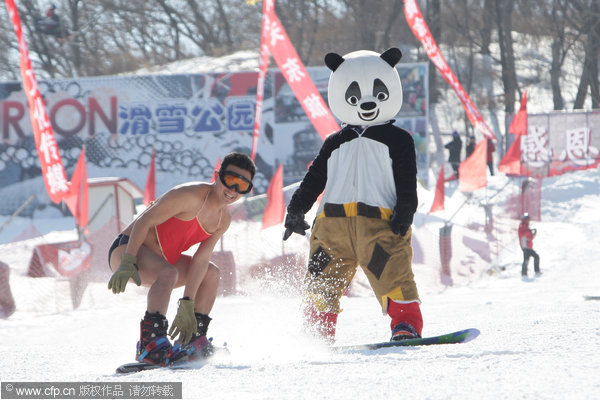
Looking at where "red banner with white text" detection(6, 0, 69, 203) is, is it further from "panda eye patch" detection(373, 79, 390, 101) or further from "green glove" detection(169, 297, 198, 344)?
"panda eye patch" detection(373, 79, 390, 101)

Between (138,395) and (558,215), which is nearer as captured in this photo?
(138,395)

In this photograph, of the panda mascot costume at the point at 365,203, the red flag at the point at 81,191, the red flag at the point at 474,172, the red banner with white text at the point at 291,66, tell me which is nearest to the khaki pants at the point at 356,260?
the panda mascot costume at the point at 365,203

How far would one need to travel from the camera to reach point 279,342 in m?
4.52

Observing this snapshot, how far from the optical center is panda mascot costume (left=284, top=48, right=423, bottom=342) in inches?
169

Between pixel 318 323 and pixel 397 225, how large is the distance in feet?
2.28

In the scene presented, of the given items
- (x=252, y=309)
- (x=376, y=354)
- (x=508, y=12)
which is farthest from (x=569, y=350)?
(x=508, y=12)

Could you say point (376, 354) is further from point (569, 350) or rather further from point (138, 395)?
point (138, 395)

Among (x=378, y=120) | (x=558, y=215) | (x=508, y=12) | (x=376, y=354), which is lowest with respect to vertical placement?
(x=558, y=215)

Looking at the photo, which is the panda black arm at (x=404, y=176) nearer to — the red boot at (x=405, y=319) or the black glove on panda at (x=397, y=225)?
the black glove on panda at (x=397, y=225)

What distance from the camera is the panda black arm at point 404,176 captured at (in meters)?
4.27

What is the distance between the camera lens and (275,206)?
10625 millimetres

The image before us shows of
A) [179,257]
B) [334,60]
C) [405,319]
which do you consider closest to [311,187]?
[334,60]

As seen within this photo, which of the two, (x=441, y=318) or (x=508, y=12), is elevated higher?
(x=508, y=12)

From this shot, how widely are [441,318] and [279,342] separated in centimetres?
188
